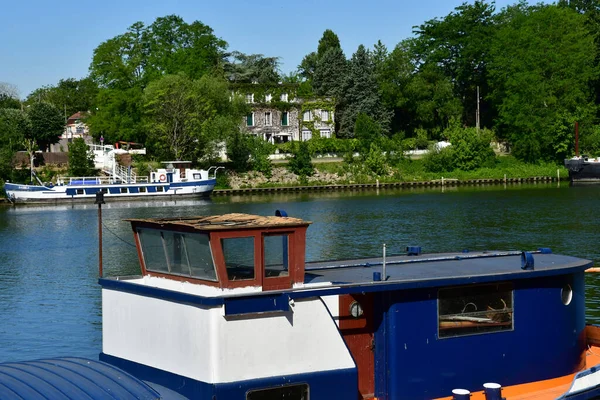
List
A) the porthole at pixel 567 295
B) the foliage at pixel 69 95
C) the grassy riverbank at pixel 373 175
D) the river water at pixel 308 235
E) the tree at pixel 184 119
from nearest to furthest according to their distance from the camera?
the porthole at pixel 567 295 → the river water at pixel 308 235 → the grassy riverbank at pixel 373 175 → the tree at pixel 184 119 → the foliage at pixel 69 95

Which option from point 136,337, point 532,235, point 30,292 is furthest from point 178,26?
point 136,337

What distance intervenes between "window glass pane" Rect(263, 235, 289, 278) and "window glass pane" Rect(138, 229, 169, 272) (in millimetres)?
1661

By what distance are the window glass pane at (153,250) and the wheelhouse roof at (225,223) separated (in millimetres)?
174

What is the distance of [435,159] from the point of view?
96.2 m

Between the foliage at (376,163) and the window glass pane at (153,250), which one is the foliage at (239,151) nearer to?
the foliage at (376,163)

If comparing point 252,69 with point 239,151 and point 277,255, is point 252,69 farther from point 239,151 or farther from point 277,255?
point 277,255

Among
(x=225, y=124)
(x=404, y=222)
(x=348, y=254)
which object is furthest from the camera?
(x=225, y=124)

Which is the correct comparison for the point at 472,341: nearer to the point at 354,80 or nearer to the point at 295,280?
the point at 295,280

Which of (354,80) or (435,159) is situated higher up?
(354,80)

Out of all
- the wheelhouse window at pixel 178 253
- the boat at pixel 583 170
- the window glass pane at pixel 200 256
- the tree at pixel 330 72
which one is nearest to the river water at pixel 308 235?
the boat at pixel 583 170

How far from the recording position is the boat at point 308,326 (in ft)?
41.0

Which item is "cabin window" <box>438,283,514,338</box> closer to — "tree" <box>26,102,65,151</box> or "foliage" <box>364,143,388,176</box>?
"foliage" <box>364,143,388,176</box>

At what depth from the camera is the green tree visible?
97.8 m

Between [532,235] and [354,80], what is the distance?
6208 centimetres
